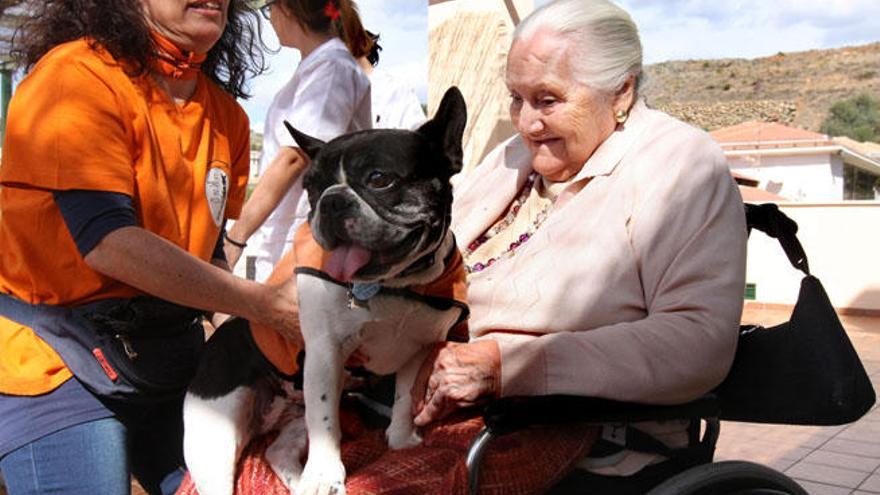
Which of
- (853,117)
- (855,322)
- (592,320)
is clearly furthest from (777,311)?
(853,117)

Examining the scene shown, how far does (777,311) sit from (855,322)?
3.96 feet

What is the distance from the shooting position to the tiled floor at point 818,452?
5125mm

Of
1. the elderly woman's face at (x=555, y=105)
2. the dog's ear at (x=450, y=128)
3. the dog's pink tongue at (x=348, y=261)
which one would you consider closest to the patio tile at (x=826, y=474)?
the elderly woman's face at (x=555, y=105)

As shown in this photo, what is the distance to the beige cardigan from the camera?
6.57 ft

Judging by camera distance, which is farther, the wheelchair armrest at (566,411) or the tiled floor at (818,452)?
the tiled floor at (818,452)

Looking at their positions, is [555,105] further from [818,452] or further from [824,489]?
[818,452]

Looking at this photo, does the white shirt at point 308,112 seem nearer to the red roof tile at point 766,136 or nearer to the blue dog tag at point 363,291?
the blue dog tag at point 363,291

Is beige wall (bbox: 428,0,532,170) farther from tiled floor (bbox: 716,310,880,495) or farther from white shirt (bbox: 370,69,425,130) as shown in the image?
tiled floor (bbox: 716,310,880,495)

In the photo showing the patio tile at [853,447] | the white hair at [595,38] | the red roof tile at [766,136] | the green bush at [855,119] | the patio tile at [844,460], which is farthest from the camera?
the green bush at [855,119]

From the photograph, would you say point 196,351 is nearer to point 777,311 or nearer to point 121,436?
point 121,436

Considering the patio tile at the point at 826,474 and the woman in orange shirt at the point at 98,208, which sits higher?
the woman in orange shirt at the point at 98,208

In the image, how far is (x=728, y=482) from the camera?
2.00 meters

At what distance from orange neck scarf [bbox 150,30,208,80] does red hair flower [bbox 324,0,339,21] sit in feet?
4.68

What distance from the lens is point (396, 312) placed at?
6.68ft
